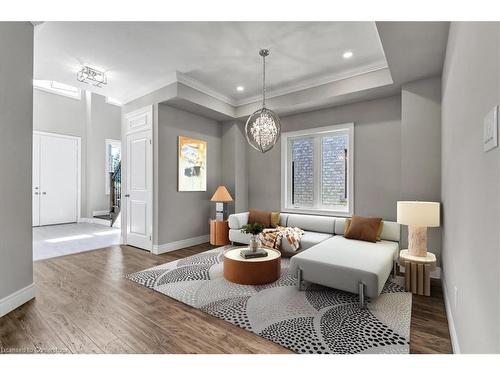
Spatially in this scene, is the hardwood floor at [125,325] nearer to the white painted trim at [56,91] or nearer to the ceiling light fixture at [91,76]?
the ceiling light fixture at [91,76]

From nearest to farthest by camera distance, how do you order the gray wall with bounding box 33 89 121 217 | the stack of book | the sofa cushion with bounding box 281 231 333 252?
the stack of book < the sofa cushion with bounding box 281 231 333 252 < the gray wall with bounding box 33 89 121 217

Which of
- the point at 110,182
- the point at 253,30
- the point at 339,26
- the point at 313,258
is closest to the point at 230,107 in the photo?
the point at 253,30

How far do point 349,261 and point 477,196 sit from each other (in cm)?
151

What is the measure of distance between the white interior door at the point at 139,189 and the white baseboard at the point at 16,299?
1.88 m

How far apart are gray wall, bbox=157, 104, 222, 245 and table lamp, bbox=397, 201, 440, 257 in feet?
11.6

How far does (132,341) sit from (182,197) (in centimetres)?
303

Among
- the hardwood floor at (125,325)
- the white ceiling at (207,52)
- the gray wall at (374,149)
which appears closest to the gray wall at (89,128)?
the white ceiling at (207,52)

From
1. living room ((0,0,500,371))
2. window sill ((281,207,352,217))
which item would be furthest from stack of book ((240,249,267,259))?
window sill ((281,207,352,217))

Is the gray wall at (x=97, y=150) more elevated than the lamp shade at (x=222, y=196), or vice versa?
the gray wall at (x=97, y=150)

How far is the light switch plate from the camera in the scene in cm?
91

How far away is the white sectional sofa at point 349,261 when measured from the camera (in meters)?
2.32

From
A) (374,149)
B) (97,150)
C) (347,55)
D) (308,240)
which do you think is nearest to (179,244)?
(308,240)

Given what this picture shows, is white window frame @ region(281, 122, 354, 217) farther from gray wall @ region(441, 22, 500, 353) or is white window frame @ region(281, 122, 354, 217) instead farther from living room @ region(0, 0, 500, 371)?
gray wall @ region(441, 22, 500, 353)

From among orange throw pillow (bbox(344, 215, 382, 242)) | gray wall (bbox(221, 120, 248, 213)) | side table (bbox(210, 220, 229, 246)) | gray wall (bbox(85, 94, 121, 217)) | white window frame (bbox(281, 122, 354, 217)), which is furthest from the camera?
gray wall (bbox(85, 94, 121, 217))
